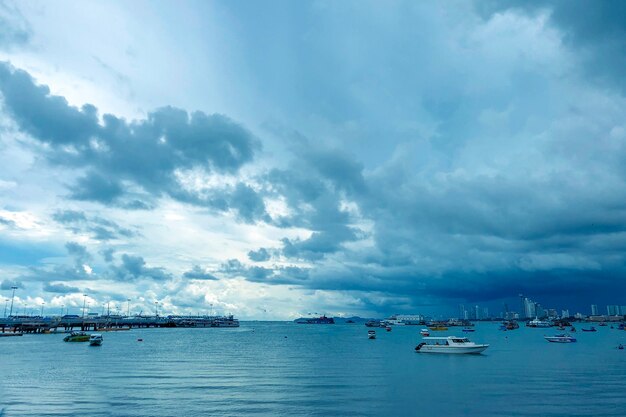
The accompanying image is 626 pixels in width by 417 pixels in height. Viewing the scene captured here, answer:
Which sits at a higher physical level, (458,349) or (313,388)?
(458,349)

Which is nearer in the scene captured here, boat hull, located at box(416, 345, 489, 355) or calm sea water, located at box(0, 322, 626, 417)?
calm sea water, located at box(0, 322, 626, 417)

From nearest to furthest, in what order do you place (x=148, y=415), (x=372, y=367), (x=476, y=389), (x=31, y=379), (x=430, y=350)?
(x=148, y=415) < (x=476, y=389) < (x=31, y=379) < (x=372, y=367) < (x=430, y=350)

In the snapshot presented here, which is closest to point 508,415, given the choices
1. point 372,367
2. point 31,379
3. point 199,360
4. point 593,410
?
point 593,410

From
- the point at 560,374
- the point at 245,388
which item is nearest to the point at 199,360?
the point at 245,388

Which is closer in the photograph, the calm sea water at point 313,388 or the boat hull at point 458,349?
the calm sea water at point 313,388

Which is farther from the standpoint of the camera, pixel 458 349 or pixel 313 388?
pixel 458 349

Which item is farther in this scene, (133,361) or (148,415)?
(133,361)

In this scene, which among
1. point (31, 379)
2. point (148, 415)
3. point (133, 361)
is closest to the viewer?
point (148, 415)

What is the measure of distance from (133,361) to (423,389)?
177 feet

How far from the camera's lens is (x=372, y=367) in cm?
7269

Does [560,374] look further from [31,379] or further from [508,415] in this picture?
[31,379]

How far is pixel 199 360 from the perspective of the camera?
279ft

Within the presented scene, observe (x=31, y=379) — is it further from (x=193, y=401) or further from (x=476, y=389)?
(x=476, y=389)

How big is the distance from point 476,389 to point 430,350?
158 feet
